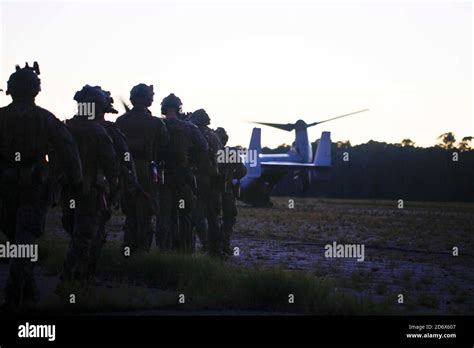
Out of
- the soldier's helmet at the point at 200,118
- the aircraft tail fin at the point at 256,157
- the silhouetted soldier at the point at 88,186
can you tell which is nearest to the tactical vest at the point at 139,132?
the silhouetted soldier at the point at 88,186

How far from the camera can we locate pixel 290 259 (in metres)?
17.4

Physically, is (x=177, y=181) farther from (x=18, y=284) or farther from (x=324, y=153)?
(x=324, y=153)

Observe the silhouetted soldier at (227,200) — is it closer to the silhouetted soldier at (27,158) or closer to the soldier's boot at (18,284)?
the silhouetted soldier at (27,158)

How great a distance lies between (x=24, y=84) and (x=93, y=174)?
1641 mm

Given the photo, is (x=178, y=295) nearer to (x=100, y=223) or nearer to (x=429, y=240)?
(x=100, y=223)

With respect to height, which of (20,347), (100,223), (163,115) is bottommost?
(20,347)

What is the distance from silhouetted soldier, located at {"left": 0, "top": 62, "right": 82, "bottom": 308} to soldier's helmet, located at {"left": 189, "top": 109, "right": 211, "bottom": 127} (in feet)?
24.9

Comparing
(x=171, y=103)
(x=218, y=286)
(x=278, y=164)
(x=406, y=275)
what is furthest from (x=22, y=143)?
(x=278, y=164)

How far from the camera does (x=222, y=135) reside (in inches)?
743

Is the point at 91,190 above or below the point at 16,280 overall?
above

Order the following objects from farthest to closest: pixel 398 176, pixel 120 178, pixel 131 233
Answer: pixel 398 176 → pixel 131 233 → pixel 120 178

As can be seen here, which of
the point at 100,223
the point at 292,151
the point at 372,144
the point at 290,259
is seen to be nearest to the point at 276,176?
the point at 292,151

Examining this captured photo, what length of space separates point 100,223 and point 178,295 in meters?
1.27

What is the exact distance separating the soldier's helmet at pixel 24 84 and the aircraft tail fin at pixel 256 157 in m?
44.2
